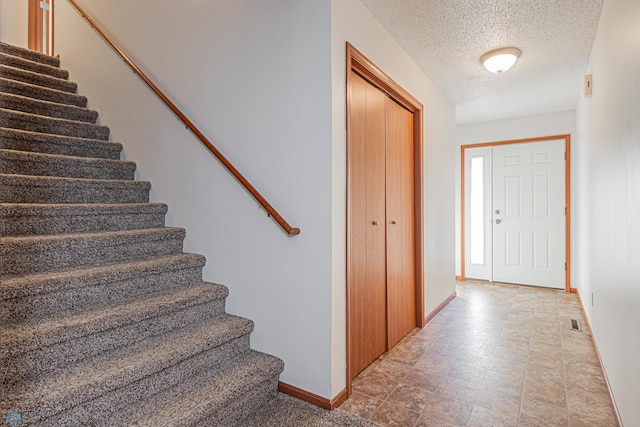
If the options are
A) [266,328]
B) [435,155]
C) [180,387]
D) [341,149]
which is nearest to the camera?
[180,387]

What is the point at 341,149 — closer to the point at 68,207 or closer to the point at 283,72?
the point at 283,72

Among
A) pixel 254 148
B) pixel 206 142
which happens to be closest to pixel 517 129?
pixel 254 148

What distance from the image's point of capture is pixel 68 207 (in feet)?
6.91

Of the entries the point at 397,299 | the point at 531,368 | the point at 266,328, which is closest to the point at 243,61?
the point at 266,328

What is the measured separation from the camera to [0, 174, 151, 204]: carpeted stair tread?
6.86 feet

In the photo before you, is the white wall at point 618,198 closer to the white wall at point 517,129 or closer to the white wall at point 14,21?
the white wall at point 517,129

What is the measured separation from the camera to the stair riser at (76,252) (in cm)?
176

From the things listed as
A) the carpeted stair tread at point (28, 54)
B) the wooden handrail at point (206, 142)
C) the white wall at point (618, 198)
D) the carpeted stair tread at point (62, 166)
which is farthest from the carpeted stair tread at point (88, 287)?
the carpeted stair tread at point (28, 54)

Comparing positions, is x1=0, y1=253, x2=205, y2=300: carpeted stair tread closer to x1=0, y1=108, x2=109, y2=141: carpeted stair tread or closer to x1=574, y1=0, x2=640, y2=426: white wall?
x1=0, y1=108, x2=109, y2=141: carpeted stair tread

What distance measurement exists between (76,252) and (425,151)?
9.61 ft

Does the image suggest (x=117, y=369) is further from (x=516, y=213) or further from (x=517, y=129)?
(x=517, y=129)

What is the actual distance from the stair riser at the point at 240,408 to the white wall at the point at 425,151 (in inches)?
15.0

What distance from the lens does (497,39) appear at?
2678 mm

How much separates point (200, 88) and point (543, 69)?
3.16 metres
